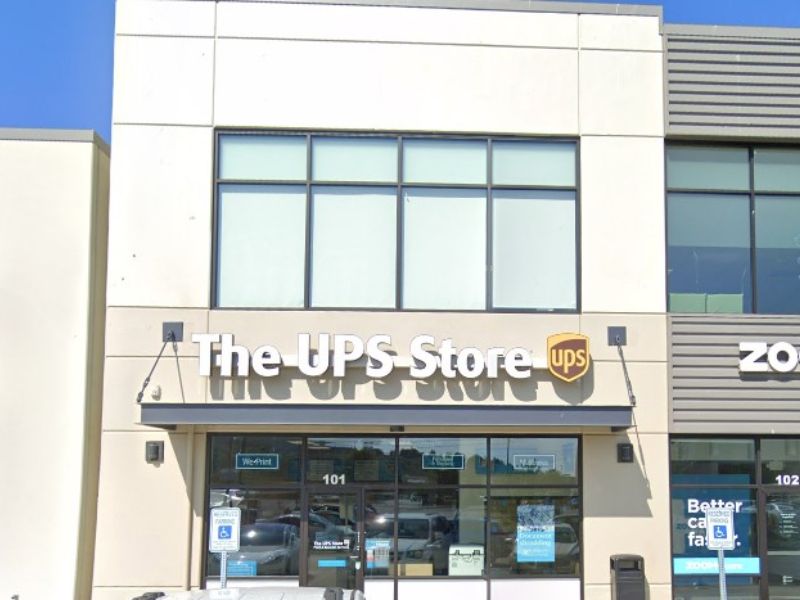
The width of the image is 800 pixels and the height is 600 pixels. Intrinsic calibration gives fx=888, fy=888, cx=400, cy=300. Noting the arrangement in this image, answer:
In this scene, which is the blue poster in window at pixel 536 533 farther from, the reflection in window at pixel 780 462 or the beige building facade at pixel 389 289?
the reflection in window at pixel 780 462

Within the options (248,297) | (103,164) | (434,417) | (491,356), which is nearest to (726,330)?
(491,356)

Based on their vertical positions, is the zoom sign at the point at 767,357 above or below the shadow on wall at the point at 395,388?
above

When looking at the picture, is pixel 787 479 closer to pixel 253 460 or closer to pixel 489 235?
pixel 489 235

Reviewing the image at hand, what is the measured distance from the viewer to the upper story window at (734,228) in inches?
500

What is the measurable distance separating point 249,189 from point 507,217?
142 inches

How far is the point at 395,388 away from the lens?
1180 cm

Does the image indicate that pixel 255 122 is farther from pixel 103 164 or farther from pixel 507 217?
pixel 507 217

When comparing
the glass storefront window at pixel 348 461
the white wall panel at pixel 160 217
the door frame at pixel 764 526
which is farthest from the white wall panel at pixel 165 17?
the door frame at pixel 764 526

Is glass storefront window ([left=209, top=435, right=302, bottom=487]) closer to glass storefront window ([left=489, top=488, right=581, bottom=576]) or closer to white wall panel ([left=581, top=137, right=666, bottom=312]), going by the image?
glass storefront window ([left=489, top=488, right=581, bottom=576])

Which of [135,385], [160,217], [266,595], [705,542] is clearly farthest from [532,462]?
[266,595]

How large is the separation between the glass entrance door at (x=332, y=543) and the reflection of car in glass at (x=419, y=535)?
0.26 metres

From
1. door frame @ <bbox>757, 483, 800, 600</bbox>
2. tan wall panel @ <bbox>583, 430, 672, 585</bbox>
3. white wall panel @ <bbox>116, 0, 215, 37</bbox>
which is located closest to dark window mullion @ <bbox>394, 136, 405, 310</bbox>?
white wall panel @ <bbox>116, 0, 215, 37</bbox>

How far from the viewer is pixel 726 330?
12.3 metres

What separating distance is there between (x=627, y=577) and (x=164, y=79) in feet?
30.0
